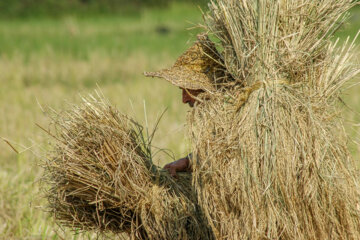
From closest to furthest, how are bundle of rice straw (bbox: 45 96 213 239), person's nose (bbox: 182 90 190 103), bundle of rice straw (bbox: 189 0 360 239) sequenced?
bundle of rice straw (bbox: 189 0 360 239)
bundle of rice straw (bbox: 45 96 213 239)
person's nose (bbox: 182 90 190 103)

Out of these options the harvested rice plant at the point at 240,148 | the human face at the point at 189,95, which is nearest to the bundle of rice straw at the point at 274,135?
the harvested rice plant at the point at 240,148

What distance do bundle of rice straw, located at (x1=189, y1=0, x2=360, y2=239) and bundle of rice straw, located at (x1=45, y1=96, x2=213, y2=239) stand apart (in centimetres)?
32

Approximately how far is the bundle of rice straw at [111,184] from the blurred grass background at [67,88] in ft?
0.44

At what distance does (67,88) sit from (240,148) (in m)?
6.65

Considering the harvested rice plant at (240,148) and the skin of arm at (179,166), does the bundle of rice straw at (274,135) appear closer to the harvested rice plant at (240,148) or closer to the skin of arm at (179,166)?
the harvested rice plant at (240,148)

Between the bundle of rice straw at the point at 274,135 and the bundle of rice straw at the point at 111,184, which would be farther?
the bundle of rice straw at the point at 111,184

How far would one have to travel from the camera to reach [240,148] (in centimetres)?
232

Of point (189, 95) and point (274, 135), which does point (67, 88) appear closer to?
point (189, 95)

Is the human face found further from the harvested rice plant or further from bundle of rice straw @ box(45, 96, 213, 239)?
bundle of rice straw @ box(45, 96, 213, 239)

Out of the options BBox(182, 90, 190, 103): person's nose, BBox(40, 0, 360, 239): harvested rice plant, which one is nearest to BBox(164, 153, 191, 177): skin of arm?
BBox(40, 0, 360, 239): harvested rice plant

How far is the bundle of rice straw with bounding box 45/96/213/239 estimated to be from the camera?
2.57 meters

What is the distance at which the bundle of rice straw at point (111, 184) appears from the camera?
2.57 m

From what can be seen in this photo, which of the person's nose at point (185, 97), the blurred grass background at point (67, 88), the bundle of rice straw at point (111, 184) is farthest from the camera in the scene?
the blurred grass background at point (67, 88)

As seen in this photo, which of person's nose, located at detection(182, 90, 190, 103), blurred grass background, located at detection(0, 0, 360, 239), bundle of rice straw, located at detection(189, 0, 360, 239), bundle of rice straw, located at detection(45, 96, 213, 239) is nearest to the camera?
bundle of rice straw, located at detection(189, 0, 360, 239)
